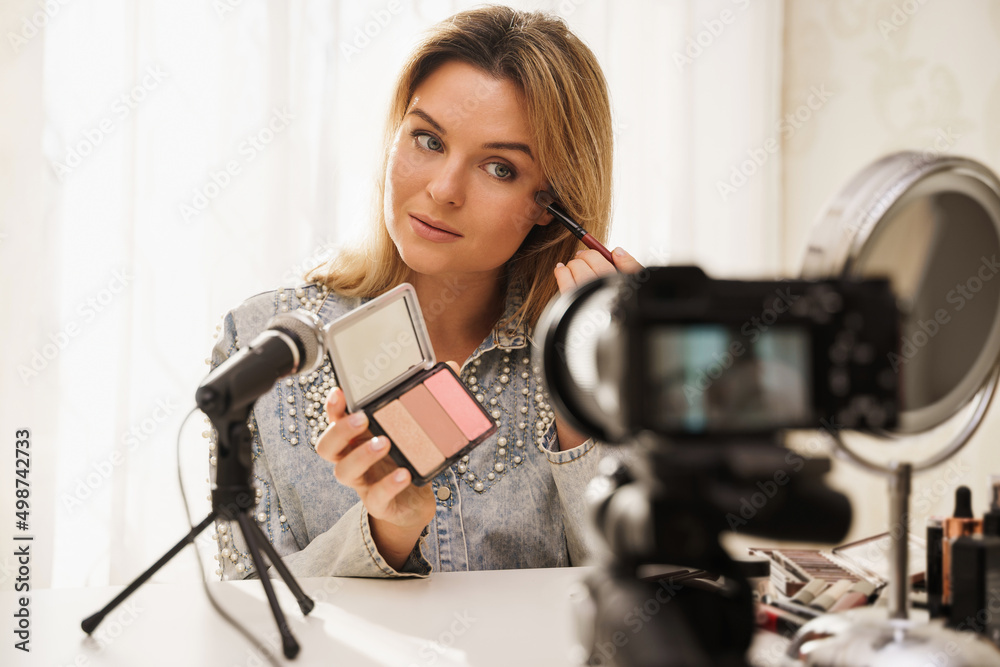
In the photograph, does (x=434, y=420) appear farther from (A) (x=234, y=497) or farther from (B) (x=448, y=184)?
(B) (x=448, y=184)

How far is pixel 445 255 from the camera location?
1.07 metres

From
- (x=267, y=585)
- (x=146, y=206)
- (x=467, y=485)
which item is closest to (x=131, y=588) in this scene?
(x=267, y=585)

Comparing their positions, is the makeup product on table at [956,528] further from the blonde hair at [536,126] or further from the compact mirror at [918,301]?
the blonde hair at [536,126]

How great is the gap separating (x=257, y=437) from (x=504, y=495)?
364mm

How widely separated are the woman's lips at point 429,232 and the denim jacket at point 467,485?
20cm

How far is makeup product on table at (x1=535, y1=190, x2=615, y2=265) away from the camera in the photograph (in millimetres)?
1110

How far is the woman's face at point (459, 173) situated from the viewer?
1047 millimetres

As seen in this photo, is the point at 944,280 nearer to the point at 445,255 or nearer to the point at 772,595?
the point at 772,595

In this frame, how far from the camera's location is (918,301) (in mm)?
425

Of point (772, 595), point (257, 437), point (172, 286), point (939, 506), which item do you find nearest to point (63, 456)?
point (172, 286)

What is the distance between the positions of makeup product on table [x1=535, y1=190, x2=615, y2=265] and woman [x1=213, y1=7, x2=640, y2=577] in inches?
0.6

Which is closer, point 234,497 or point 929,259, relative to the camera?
point 929,259

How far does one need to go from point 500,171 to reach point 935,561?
0.74 metres

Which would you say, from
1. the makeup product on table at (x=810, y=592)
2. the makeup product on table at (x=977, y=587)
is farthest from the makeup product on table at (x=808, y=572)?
the makeup product on table at (x=977, y=587)
